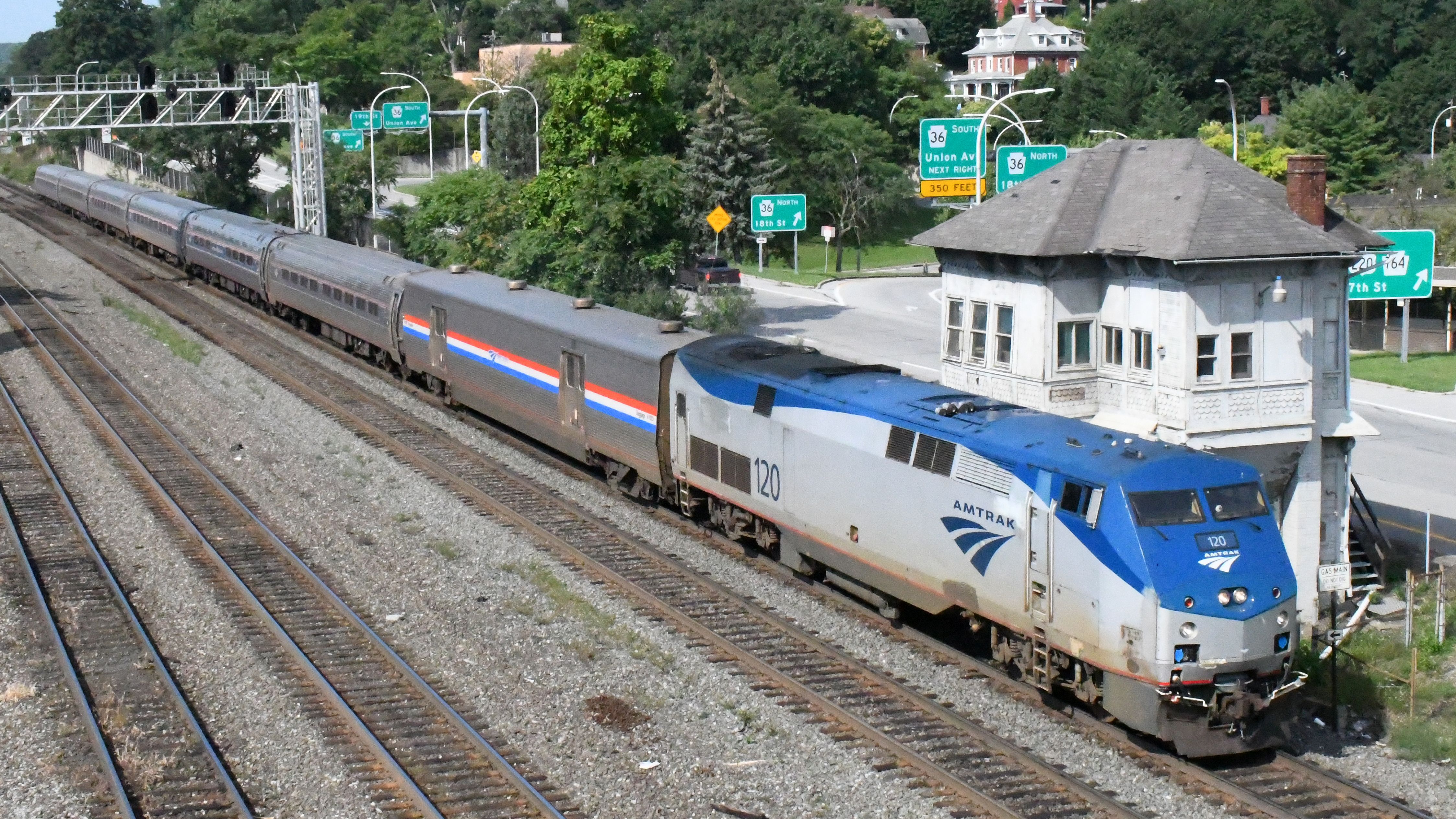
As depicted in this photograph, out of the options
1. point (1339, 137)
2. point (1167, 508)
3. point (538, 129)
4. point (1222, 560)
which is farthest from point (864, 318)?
point (1339, 137)

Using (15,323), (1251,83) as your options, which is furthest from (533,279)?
(1251,83)

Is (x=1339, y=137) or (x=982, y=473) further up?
(x=1339, y=137)

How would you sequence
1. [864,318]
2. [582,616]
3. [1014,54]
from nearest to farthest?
[582,616]
[864,318]
[1014,54]

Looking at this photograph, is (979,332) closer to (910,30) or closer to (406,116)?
(406,116)

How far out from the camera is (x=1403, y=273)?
1368 inches

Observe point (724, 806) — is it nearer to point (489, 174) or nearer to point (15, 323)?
point (15, 323)

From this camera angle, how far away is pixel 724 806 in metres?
12.8

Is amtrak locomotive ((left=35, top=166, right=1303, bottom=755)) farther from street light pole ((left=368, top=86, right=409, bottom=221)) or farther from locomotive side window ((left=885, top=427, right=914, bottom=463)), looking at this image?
street light pole ((left=368, top=86, right=409, bottom=221))

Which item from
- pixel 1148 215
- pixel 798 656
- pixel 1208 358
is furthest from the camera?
pixel 1148 215

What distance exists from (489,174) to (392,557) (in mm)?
31737

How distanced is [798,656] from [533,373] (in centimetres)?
1071

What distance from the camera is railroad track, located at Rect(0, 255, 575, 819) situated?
12945 mm

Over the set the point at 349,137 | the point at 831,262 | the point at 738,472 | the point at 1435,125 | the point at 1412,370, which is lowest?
the point at 1412,370

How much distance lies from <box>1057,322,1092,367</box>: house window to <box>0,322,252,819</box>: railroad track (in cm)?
1373
